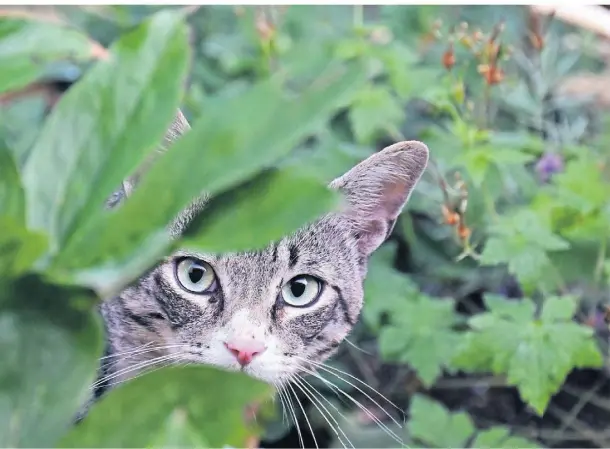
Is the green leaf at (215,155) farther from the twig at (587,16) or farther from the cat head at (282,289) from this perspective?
the twig at (587,16)

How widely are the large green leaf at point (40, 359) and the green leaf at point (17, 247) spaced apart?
0.05 feet

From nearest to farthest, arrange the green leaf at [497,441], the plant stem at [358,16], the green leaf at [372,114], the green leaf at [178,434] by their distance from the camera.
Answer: the green leaf at [178,434] < the green leaf at [497,441] < the green leaf at [372,114] < the plant stem at [358,16]

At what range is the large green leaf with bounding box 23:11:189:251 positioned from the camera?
1.19 feet

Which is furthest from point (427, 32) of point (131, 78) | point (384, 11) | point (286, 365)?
point (131, 78)

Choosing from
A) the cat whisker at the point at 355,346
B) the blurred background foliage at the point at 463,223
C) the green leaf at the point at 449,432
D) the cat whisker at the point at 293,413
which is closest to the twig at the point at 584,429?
the blurred background foliage at the point at 463,223

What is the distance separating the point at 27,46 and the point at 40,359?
0.66 feet

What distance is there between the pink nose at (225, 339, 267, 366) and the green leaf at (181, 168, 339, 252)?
0.44m

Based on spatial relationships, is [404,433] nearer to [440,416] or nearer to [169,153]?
[440,416]

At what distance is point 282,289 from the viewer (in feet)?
2.70

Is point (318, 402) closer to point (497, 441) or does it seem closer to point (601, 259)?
point (497, 441)

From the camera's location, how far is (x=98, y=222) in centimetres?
33

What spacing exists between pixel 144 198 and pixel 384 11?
3.53ft

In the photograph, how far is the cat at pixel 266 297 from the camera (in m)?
0.77

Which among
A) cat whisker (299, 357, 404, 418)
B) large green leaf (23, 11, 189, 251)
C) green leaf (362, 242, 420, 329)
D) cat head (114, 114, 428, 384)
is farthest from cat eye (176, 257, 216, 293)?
large green leaf (23, 11, 189, 251)
